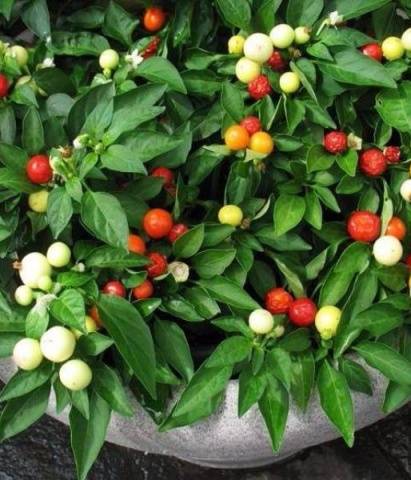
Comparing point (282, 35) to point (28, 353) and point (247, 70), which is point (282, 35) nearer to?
point (247, 70)

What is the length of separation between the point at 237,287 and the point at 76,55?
1.44 feet

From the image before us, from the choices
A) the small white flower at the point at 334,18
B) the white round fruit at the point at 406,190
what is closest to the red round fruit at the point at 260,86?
the small white flower at the point at 334,18

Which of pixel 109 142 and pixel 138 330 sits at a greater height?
pixel 109 142

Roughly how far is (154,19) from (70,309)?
0.51 m

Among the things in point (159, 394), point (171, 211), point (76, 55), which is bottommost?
point (159, 394)

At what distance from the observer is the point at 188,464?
4.99ft

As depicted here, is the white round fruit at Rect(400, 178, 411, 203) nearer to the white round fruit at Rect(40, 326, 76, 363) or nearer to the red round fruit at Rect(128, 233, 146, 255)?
the red round fruit at Rect(128, 233, 146, 255)

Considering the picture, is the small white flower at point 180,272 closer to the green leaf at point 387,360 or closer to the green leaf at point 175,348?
the green leaf at point 175,348

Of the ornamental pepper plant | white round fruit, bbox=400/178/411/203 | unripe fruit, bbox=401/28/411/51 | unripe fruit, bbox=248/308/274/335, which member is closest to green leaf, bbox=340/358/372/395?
the ornamental pepper plant

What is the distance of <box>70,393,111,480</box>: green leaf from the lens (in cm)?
91

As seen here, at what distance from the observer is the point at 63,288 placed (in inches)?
36.5

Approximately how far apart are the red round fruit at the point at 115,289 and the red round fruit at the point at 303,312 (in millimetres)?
219

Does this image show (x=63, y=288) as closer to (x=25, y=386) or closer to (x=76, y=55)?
(x=25, y=386)

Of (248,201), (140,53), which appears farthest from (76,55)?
(248,201)
